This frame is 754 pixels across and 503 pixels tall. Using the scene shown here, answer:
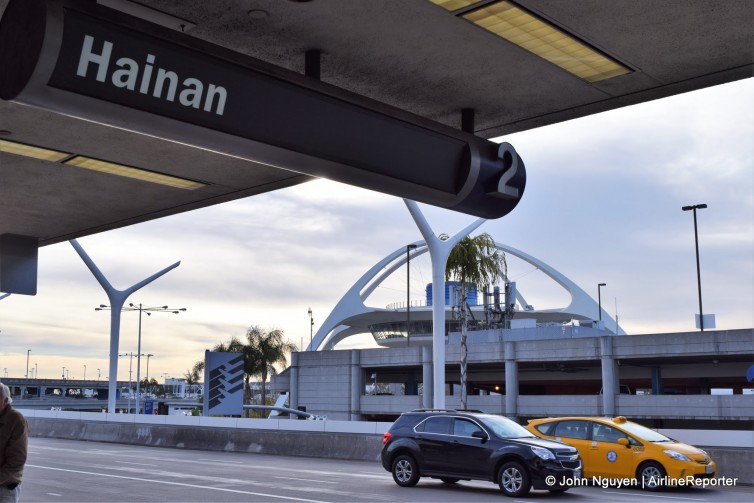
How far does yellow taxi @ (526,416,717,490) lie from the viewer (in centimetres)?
1872

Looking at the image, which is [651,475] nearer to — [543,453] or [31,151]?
[543,453]

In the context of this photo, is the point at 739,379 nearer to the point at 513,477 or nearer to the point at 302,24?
the point at 513,477

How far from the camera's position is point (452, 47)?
5938 millimetres

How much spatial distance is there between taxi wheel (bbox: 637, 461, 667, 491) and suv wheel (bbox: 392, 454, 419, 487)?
4952 mm

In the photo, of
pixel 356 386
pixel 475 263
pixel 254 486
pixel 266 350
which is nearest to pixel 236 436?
pixel 475 263

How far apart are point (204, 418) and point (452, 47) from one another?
33.8 meters

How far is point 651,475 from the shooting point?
18.8 metres

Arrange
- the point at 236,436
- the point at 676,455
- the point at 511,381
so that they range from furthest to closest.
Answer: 1. the point at 511,381
2. the point at 236,436
3. the point at 676,455

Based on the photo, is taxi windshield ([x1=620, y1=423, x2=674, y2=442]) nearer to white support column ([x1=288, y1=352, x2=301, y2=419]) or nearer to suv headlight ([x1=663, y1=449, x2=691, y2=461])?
suv headlight ([x1=663, y1=449, x2=691, y2=461])

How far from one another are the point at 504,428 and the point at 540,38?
14056 millimetres

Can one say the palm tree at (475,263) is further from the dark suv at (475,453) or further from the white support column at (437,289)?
the dark suv at (475,453)

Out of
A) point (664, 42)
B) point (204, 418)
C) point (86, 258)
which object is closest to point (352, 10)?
Result: point (664, 42)

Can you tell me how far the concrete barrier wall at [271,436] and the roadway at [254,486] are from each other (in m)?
0.91

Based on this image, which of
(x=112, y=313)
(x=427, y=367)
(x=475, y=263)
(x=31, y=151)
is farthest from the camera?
(x=427, y=367)
